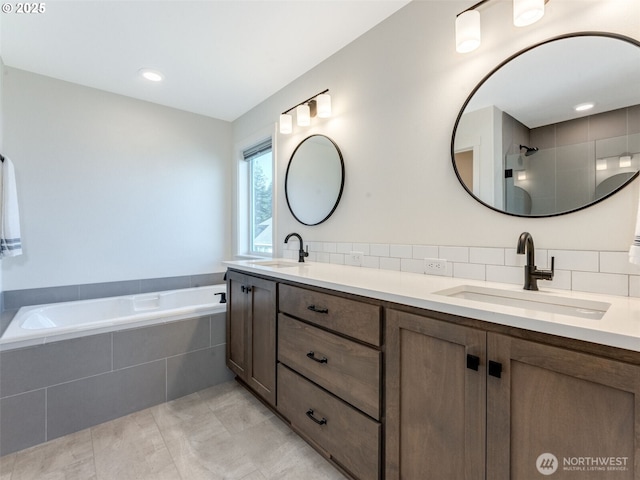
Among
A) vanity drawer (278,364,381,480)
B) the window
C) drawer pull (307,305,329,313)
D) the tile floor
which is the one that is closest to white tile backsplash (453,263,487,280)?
drawer pull (307,305,329,313)

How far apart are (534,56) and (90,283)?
3.49 meters

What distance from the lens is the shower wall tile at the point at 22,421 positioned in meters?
1.58

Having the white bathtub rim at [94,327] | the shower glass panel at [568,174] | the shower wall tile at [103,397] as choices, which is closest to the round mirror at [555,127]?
the shower glass panel at [568,174]

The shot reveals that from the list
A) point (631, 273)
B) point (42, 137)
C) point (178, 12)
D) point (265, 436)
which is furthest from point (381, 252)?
point (42, 137)

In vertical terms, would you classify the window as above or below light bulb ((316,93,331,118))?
below

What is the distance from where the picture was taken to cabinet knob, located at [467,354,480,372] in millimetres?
886

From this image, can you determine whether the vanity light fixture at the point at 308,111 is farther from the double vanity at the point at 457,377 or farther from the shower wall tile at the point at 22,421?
the shower wall tile at the point at 22,421

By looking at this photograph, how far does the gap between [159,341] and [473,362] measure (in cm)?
201

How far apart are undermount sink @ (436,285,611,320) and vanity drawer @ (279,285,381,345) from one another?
0.95 feet

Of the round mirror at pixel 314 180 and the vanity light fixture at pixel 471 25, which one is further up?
the vanity light fixture at pixel 471 25

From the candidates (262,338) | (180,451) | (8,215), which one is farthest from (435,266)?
→ (8,215)

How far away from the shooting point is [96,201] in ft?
8.86

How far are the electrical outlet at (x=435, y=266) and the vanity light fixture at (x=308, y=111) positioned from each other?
1.30 meters

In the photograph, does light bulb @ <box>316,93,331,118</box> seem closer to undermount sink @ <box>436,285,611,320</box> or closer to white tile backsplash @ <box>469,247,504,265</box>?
white tile backsplash @ <box>469,247,504,265</box>
